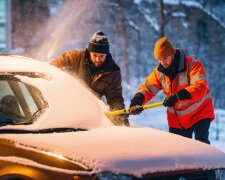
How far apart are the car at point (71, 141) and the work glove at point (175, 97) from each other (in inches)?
28.8

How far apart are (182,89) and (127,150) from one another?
198 cm

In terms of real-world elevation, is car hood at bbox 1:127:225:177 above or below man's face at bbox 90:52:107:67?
below

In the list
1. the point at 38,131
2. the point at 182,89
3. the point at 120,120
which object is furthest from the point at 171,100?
the point at 38,131

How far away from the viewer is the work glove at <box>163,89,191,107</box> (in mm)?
5508

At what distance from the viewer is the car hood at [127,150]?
3.54 m

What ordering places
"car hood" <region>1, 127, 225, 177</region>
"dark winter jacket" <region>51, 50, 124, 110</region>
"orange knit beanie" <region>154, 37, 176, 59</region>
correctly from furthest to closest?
"dark winter jacket" <region>51, 50, 124, 110</region>, "orange knit beanie" <region>154, 37, 176, 59</region>, "car hood" <region>1, 127, 225, 177</region>

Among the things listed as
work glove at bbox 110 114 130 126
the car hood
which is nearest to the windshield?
the car hood

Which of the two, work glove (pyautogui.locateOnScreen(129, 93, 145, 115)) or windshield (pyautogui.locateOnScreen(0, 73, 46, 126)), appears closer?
windshield (pyautogui.locateOnScreen(0, 73, 46, 126))

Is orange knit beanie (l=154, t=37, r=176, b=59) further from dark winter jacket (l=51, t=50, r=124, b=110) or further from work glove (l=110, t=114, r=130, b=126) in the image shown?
work glove (l=110, t=114, r=130, b=126)

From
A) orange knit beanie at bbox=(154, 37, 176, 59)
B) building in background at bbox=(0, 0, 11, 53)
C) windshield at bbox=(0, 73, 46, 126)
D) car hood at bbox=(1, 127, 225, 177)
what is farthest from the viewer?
building in background at bbox=(0, 0, 11, 53)

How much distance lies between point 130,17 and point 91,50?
19045 millimetres

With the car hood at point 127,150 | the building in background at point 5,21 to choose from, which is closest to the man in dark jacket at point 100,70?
the car hood at point 127,150

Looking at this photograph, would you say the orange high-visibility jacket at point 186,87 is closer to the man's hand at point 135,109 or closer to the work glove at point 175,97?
the work glove at point 175,97

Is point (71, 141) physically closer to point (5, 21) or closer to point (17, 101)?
point (17, 101)
